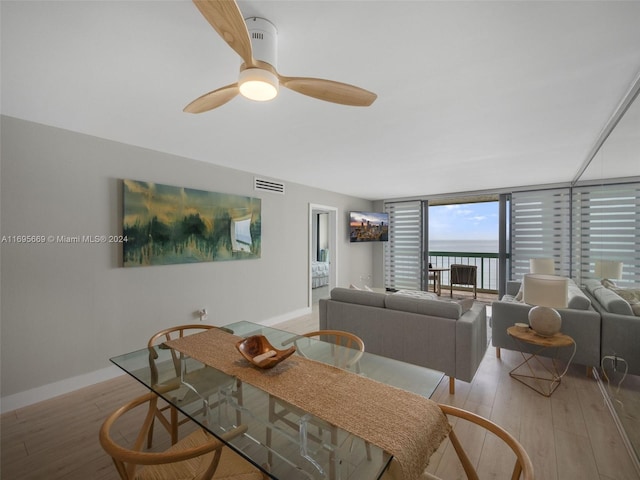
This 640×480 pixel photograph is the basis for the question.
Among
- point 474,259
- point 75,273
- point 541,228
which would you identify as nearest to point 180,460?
point 75,273

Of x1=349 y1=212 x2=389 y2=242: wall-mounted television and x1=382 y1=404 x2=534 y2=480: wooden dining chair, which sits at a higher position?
A: x1=349 y1=212 x2=389 y2=242: wall-mounted television

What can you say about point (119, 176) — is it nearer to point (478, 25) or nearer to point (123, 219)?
point (123, 219)

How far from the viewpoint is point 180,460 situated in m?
0.86

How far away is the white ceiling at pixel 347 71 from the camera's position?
4.22ft

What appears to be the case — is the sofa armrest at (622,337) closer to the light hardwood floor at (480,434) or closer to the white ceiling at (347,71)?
the light hardwood floor at (480,434)

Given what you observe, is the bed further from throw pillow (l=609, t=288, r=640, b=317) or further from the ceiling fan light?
the ceiling fan light

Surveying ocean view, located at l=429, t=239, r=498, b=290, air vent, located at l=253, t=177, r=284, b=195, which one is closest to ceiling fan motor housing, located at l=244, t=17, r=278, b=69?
air vent, located at l=253, t=177, r=284, b=195

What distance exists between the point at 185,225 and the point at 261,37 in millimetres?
2513

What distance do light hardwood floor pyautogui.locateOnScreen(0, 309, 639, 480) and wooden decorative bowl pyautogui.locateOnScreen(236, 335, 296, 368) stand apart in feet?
3.29

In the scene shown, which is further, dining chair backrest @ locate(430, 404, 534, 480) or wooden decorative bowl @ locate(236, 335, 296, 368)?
wooden decorative bowl @ locate(236, 335, 296, 368)

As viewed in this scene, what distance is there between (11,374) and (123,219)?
1.48 metres

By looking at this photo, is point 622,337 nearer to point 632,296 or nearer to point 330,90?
point 632,296

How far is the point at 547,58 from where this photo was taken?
5.17ft

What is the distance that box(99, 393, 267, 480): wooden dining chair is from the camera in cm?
88
